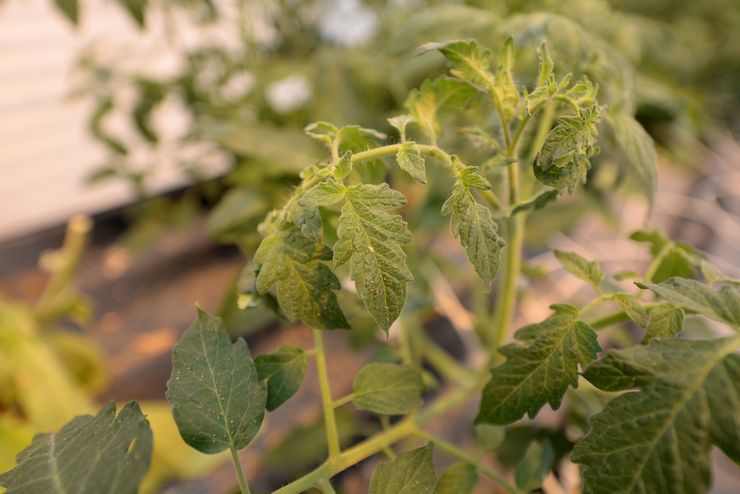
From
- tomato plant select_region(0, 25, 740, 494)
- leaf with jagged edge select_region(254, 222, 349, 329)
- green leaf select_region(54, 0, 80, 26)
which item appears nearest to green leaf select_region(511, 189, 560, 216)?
tomato plant select_region(0, 25, 740, 494)

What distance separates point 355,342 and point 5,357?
0.51 meters

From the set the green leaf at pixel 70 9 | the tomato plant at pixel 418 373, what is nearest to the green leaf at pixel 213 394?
the tomato plant at pixel 418 373

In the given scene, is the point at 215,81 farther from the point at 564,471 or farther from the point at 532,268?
the point at 564,471

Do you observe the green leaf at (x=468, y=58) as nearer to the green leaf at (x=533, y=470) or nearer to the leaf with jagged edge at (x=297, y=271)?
the leaf with jagged edge at (x=297, y=271)

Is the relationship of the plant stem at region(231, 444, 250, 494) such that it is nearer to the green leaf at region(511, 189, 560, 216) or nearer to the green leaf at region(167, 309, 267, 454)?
the green leaf at region(167, 309, 267, 454)

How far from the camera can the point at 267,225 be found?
1.08ft

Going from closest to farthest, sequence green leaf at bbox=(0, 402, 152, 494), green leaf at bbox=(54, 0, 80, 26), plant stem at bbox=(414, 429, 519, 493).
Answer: green leaf at bbox=(0, 402, 152, 494), plant stem at bbox=(414, 429, 519, 493), green leaf at bbox=(54, 0, 80, 26)

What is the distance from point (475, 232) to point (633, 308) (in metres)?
0.11

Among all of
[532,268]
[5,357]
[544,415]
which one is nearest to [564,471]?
[544,415]

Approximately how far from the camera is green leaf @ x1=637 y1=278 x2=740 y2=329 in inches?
10.9

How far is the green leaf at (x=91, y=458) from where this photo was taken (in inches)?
9.8

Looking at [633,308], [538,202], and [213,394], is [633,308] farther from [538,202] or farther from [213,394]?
[213,394]

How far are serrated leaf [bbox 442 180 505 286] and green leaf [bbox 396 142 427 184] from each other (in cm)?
2

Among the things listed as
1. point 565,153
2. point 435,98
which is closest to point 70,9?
point 435,98
